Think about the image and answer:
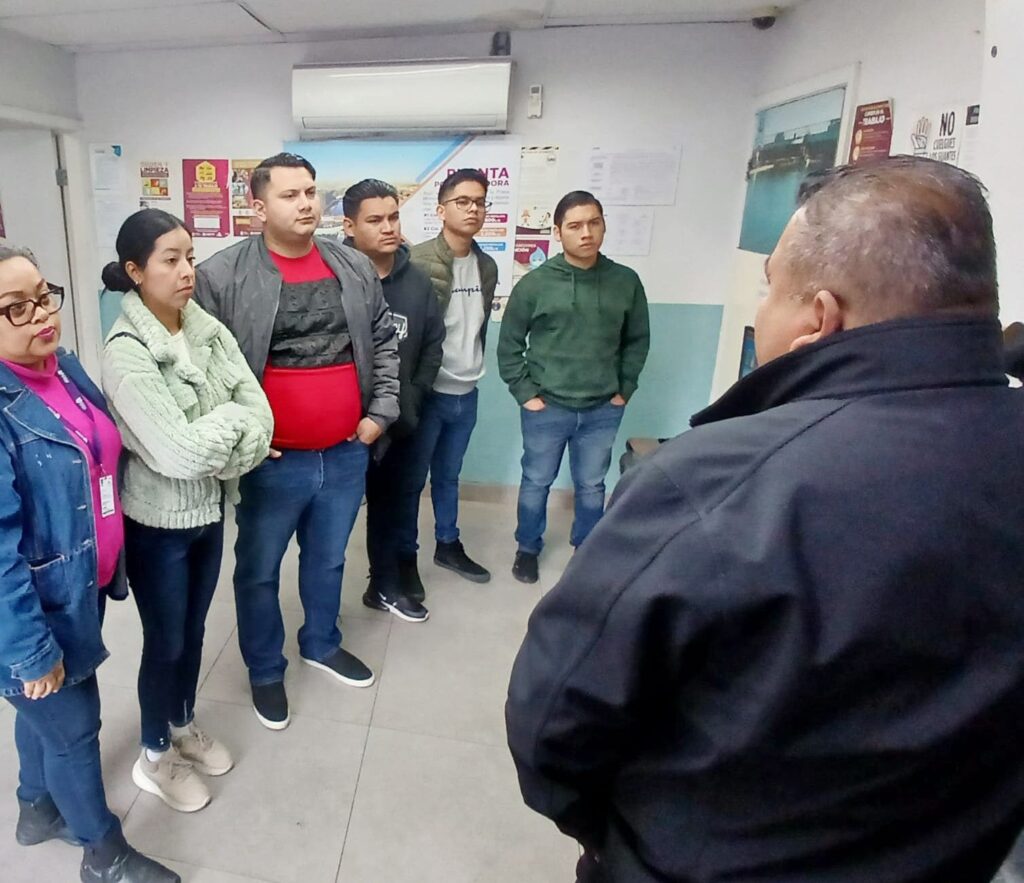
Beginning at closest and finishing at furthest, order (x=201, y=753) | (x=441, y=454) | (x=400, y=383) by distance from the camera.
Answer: (x=201, y=753), (x=400, y=383), (x=441, y=454)

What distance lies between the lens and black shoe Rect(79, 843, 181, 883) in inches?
54.2

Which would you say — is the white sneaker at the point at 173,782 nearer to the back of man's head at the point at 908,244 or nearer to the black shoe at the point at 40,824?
the black shoe at the point at 40,824

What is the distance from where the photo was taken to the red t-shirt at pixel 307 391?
1.70 meters

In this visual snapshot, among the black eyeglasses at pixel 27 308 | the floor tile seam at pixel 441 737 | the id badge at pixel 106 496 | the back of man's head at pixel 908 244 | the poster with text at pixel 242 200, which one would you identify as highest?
the poster with text at pixel 242 200

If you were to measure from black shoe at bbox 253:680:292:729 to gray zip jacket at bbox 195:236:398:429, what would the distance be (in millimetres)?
832

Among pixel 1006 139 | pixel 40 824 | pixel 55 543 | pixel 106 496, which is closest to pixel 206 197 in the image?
pixel 106 496

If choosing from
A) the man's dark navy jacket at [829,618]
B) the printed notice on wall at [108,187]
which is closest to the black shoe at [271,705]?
the man's dark navy jacket at [829,618]

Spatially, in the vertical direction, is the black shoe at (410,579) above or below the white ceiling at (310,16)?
below

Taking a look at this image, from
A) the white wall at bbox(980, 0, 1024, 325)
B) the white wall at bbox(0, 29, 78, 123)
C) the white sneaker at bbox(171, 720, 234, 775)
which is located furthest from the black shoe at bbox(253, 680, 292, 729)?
the white wall at bbox(0, 29, 78, 123)

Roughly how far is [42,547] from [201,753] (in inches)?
34.2

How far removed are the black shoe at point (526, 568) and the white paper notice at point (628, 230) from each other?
4.75ft

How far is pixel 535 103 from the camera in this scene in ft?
9.50

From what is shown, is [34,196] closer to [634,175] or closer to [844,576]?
[634,175]

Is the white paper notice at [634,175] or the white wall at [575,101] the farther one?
the white paper notice at [634,175]
